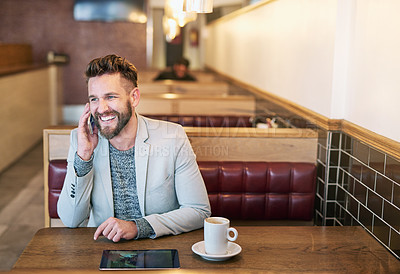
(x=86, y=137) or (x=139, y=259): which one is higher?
(x=86, y=137)

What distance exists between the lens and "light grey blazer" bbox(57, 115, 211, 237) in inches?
74.4

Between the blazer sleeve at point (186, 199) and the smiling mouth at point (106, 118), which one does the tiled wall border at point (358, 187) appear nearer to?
the blazer sleeve at point (186, 199)

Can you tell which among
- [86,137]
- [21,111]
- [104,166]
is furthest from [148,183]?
[21,111]

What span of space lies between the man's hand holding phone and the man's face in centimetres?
4

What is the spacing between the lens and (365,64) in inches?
93.4

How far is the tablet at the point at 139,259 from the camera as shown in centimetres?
143

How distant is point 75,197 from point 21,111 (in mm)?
4929

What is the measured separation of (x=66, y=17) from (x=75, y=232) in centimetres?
913

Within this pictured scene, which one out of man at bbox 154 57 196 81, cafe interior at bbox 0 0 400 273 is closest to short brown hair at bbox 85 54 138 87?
cafe interior at bbox 0 0 400 273

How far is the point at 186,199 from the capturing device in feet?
6.36

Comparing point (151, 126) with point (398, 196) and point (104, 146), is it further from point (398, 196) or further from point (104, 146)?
point (398, 196)

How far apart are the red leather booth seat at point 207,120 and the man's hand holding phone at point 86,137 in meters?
2.13

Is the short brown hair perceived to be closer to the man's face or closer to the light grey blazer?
the man's face

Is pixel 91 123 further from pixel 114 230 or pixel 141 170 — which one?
pixel 114 230
